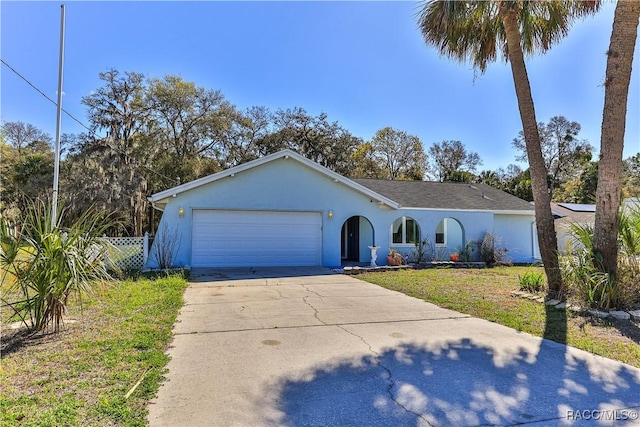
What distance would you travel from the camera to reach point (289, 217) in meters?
14.2

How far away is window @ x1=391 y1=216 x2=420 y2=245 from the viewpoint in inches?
640

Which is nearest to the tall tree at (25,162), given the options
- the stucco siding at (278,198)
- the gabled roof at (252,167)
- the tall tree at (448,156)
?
the gabled roof at (252,167)

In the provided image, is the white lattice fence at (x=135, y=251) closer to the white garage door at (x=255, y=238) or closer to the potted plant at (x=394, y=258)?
the white garage door at (x=255, y=238)

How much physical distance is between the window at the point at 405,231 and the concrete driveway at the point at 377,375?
376 inches

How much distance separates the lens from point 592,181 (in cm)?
3306

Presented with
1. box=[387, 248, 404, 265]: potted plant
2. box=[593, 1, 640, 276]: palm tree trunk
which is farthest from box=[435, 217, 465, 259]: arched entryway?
box=[593, 1, 640, 276]: palm tree trunk

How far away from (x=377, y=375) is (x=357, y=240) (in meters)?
12.9

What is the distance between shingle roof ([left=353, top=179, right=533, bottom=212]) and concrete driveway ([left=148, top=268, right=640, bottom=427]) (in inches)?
414

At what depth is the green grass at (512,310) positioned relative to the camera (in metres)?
5.19

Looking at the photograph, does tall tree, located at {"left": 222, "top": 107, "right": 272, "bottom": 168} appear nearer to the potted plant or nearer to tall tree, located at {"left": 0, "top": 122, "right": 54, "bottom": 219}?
tall tree, located at {"left": 0, "top": 122, "right": 54, "bottom": 219}

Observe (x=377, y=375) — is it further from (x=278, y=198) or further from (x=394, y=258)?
(x=394, y=258)

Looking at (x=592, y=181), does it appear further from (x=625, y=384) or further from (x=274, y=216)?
(x=625, y=384)

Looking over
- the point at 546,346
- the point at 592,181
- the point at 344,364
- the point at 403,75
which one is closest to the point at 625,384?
the point at 546,346

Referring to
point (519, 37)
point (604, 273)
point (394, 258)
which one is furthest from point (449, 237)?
point (604, 273)
